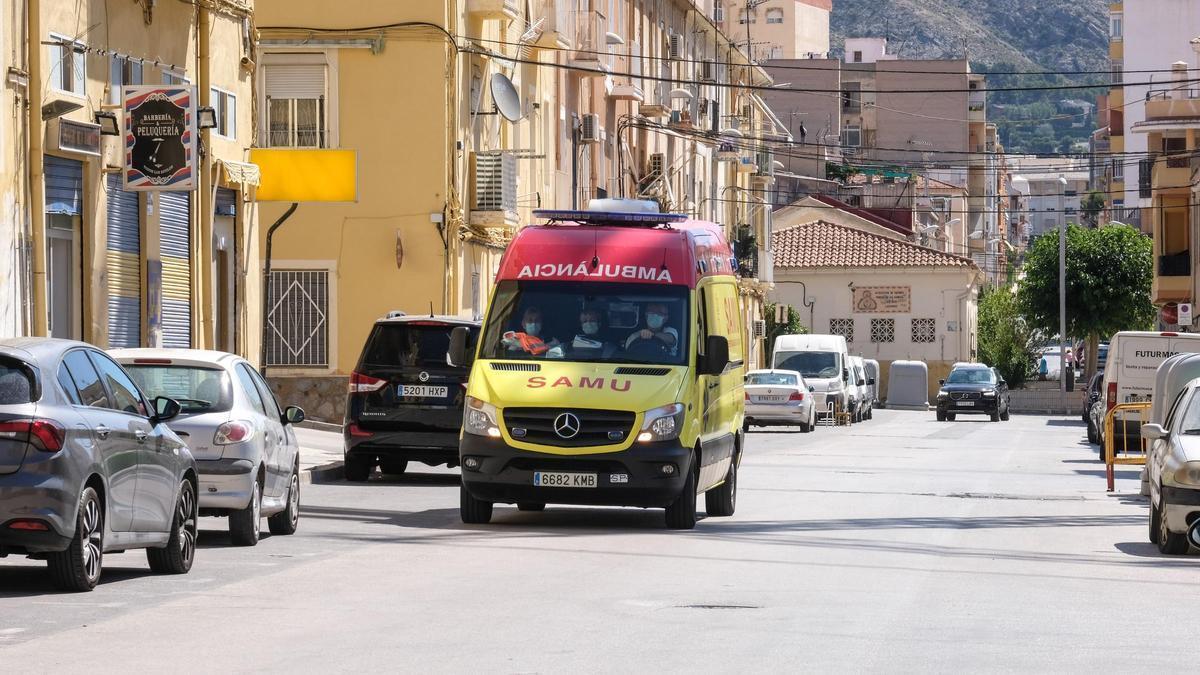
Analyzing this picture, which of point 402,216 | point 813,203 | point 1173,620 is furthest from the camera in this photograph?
point 813,203

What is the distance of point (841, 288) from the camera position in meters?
90.8

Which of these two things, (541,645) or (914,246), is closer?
(541,645)

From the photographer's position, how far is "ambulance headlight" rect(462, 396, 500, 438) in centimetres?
1706

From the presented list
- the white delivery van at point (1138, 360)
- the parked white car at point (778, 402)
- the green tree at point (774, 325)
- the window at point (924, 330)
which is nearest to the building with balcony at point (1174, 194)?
the green tree at point (774, 325)

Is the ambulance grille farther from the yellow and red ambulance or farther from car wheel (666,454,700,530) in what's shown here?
car wheel (666,454,700,530)

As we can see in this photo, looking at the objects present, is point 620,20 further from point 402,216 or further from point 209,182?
point 209,182

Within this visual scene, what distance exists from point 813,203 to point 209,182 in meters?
73.1

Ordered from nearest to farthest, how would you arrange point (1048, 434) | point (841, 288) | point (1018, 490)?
1. point (1018, 490)
2. point (1048, 434)
3. point (841, 288)

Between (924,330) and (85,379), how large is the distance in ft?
266

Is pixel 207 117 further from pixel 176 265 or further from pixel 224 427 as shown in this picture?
pixel 224 427

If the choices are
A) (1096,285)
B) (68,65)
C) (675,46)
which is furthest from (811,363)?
(1096,285)

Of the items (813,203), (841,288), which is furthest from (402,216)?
(813,203)

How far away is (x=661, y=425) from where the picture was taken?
55.9 feet

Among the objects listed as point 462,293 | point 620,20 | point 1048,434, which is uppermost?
point 620,20
